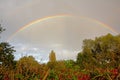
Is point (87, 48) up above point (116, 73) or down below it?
above

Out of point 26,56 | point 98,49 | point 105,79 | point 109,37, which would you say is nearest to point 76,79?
point 105,79

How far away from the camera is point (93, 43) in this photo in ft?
250

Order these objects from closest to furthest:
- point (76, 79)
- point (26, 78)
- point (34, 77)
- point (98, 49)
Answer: point (26, 78) < point (34, 77) < point (76, 79) < point (98, 49)

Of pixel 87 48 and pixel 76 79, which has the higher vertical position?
pixel 87 48

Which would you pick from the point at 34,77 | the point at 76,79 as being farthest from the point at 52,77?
the point at 34,77

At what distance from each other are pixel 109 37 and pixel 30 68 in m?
64.3

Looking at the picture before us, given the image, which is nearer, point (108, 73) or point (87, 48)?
point (108, 73)

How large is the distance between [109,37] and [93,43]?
466cm

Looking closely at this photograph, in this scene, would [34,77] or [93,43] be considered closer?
[34,77]

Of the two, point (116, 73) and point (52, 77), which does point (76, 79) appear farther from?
point (116, 73)

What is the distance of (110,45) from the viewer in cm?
7244

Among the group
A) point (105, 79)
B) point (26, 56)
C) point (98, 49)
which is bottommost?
point (105, 79)

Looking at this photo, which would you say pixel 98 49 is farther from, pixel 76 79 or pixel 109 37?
pixel 76 79

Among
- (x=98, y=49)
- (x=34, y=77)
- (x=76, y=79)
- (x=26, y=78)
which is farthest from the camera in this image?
(x=98, y=49)
